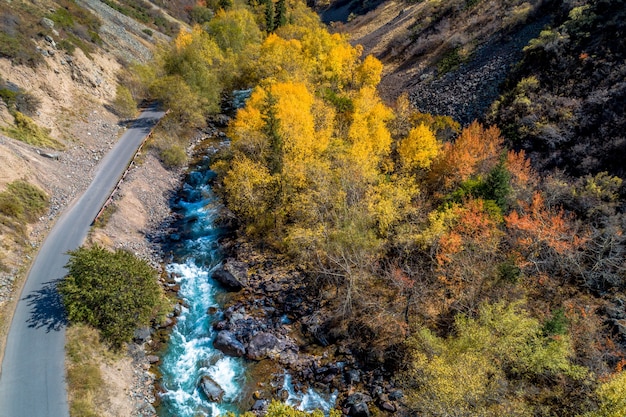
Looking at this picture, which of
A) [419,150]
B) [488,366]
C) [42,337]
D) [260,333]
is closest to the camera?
[488,366]

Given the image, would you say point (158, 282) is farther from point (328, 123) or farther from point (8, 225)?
point (328, 123)

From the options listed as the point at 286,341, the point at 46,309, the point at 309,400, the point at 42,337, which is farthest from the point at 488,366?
Result: the point at 46,309

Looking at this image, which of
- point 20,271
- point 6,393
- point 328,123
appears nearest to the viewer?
point 6,393

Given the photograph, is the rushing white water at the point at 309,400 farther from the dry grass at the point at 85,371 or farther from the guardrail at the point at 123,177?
the guardrail at the point at 123,177

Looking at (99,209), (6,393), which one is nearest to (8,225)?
(99,209)

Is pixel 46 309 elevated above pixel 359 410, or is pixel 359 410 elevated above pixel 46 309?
pixel 46 309

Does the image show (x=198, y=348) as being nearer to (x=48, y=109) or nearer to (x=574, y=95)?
(x=48, y=109)
